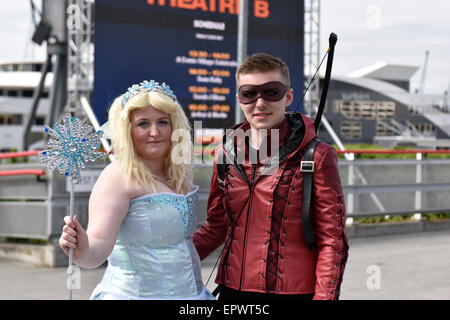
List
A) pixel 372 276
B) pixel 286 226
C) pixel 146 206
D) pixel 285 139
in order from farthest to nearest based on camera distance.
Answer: pixel 372 276
pixel 285 139
pixel 286 226
pixel 146 206

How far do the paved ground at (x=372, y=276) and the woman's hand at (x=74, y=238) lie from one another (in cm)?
419

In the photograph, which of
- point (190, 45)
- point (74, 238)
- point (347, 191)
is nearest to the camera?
point (74, 238)

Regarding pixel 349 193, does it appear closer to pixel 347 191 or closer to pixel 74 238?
pixel 347 191

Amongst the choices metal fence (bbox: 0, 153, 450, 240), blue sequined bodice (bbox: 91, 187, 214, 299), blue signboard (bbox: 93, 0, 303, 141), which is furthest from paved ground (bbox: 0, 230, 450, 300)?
blue signboard (bbox: 93, 0, 303, 141)

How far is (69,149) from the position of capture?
103 inches

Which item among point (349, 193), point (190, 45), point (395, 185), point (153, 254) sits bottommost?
point (349, 193)

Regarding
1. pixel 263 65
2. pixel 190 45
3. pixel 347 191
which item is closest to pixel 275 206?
pixel 263 65

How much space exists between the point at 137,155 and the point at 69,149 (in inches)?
12.3

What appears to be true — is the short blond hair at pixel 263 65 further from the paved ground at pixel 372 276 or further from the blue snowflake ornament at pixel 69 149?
the paved ground at pixel 372 276

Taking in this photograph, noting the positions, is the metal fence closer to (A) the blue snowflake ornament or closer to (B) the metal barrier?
(B) the metal barrier

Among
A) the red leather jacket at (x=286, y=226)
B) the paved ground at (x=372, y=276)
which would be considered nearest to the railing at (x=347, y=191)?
the paved ground at (x=372, y=276)

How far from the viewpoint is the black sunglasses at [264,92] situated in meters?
2.91

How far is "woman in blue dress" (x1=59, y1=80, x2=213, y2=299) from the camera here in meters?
2.67
